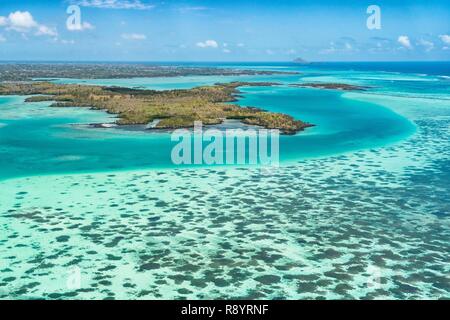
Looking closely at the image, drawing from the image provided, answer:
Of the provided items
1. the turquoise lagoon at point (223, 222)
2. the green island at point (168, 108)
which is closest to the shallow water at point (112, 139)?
the turquoise lagoon at point (223, 222)

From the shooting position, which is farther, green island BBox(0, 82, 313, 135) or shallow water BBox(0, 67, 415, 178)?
green island BBox(0, 82, 313, 135)

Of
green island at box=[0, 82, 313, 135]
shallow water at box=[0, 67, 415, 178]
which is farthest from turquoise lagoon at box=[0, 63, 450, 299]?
green island at box=[0, 82, 313, 135]

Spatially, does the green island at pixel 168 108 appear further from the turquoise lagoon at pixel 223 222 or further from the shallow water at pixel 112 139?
the turquoise lagoon at pixel 223 222

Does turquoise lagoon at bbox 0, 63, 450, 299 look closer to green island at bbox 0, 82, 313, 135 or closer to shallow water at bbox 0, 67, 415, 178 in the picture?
shallow water at bbox 0, 67, 415, 178

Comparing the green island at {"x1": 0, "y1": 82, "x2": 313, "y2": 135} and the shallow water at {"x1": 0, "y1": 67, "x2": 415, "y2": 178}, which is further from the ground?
the green island at {"x1": 0, "y1": 82, "x2": 313, "y2": 135}
